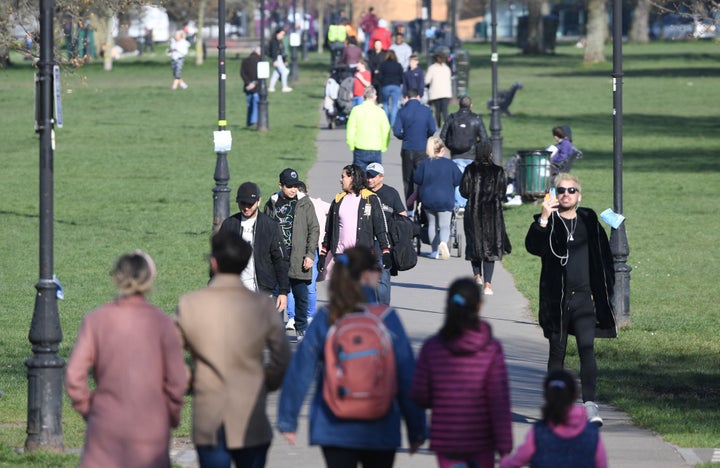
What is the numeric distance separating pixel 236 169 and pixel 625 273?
15.1 m

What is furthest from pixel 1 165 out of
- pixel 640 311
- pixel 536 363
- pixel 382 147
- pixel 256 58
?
pixel 536 363

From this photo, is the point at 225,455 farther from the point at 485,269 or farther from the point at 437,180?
the point at 437,180

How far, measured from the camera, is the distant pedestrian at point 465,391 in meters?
6.75

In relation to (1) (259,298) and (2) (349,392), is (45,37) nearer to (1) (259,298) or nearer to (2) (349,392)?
(1) (259,298)

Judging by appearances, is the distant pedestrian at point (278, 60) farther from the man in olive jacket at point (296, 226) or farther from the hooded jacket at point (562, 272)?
the hooded jacket at point (562, 272)

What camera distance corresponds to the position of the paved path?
9.67 metres

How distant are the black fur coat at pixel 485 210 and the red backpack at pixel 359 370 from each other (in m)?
9.92

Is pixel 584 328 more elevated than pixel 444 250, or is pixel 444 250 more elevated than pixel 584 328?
pixel 444 250

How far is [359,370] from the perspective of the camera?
6617 mm

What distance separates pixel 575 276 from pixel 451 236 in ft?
33.5

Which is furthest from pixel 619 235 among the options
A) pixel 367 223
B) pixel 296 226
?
pixel 296 226

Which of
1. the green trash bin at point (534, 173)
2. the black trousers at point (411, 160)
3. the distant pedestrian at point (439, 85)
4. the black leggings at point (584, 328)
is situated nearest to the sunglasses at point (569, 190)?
the black leggings at point (584, 328)

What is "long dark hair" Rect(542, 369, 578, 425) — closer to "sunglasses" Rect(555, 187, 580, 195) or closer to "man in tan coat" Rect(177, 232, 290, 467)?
"man in tan coat" Rect(177, 232, 290, 467)

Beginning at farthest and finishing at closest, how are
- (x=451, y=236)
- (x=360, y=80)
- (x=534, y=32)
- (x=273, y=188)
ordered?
(x=534, y=32) → (x=360, y=80) → (x=273, y=188) → (x=451, y=236)
